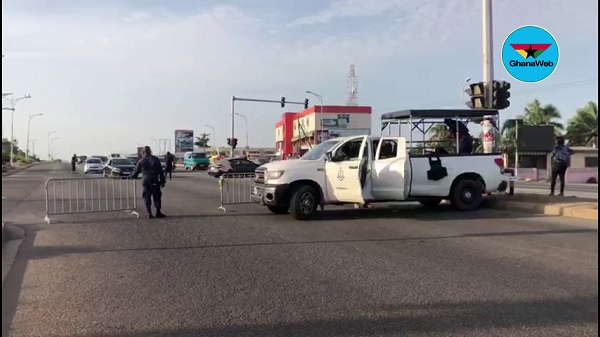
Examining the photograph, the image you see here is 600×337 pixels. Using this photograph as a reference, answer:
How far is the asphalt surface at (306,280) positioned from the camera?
498 cm

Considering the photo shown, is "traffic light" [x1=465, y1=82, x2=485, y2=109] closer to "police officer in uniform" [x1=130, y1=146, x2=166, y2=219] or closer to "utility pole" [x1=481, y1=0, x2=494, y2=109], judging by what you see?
"utility pole" [x1=481, y1=0, x2=494, y2=109]

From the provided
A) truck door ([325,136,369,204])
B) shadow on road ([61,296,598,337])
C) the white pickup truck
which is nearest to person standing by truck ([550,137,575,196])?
the white pickup truck

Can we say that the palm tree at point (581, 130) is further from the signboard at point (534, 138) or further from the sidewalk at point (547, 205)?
the sidewalk at point (547, 205)

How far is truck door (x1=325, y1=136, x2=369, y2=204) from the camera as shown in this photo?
1206 cm

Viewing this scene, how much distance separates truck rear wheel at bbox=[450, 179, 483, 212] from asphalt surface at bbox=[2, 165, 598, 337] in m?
2.13

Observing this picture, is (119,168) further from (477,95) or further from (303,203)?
(477,95)

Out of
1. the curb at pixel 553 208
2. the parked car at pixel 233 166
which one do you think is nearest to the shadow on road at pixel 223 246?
the curb at pixel 553 208

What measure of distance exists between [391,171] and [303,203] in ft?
6.90

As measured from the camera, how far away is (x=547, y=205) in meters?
13.1

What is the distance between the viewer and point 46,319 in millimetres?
→ 5230

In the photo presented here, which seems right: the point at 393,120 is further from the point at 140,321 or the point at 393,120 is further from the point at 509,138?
the point at 509,138

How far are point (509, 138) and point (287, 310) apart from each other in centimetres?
5059

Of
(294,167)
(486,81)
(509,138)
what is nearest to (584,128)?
(509,138)

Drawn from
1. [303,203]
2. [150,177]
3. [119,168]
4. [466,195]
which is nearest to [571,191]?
[466,195]
